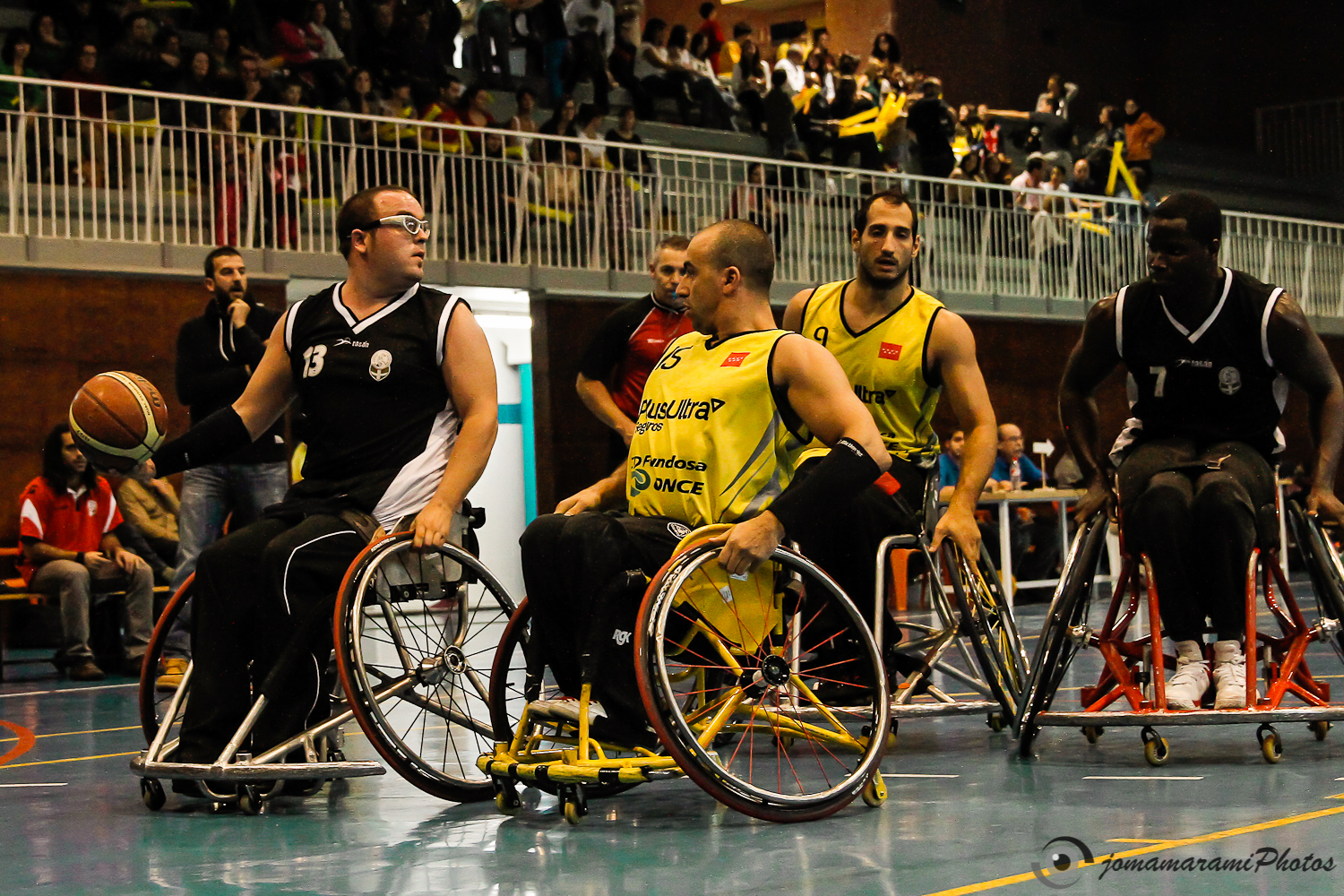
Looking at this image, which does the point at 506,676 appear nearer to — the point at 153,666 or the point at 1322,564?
the point at 153,666

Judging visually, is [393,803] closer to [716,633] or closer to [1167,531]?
[716,633]

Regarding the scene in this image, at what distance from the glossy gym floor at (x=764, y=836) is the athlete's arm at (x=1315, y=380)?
0.72 metres

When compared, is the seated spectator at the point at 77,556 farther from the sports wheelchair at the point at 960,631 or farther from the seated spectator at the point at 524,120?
the sports wheelchair at the point at 960,631

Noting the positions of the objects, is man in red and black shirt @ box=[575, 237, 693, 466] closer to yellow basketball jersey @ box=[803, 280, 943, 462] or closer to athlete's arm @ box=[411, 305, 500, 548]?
yellow basketball jersey @ box=[803, 280, 943, 462]

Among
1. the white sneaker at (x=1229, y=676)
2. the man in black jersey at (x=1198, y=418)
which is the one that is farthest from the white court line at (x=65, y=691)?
the white sneaker at (x=1229, y=676)

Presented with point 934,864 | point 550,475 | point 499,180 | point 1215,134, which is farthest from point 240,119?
point 1215,134

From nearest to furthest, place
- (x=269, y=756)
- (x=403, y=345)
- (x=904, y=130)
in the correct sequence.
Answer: (x=269, y=756), (x=403, y=345), (x=904, y=130)

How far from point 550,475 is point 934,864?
32.4 feet

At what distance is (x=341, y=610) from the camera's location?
12.3 feet

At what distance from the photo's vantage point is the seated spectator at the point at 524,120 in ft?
41.6

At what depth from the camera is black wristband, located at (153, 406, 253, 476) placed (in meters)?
4.39

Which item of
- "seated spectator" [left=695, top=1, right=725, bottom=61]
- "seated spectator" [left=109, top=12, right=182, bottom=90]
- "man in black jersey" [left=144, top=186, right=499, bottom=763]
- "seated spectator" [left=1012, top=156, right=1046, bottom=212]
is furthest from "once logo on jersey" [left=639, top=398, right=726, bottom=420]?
"seated spectator" [left=695, top=1, right=725, bottom=61]

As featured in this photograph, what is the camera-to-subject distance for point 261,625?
410cm

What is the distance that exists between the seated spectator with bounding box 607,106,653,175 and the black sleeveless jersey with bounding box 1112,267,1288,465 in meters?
8.58
